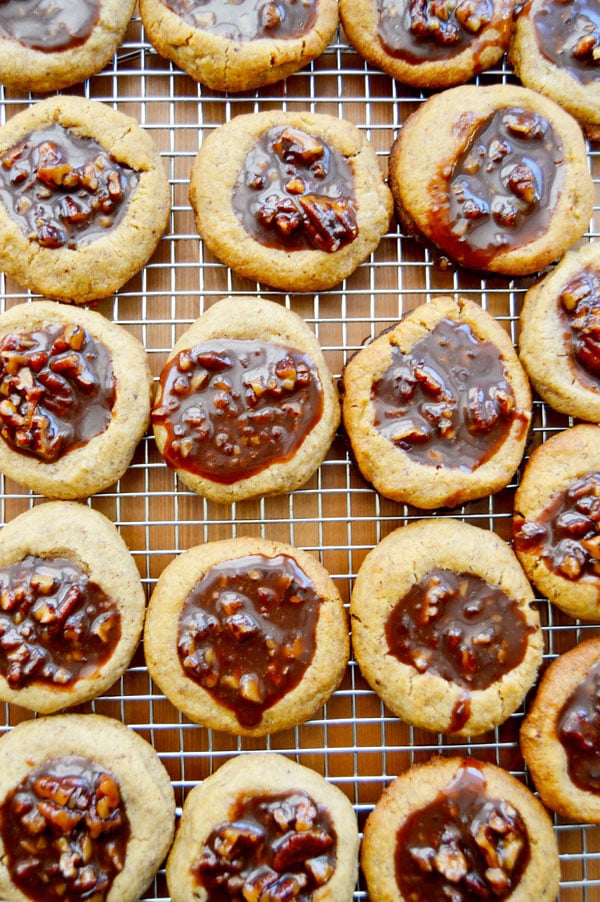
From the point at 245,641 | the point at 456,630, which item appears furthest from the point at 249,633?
the point at 456,630

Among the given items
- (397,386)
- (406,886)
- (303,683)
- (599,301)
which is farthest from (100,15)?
(406,886)

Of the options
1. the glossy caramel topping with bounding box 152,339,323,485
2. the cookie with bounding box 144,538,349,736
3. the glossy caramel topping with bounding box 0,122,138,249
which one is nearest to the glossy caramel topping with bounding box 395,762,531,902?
the cookie with bounding box 144,538,349,736

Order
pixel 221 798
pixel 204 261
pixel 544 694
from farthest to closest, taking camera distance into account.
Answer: pixel 204 261 < pixel 544 694 < pixel 221 798

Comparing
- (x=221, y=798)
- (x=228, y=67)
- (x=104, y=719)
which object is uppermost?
(x=228, y=67)

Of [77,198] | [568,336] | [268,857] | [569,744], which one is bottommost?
[268,857]

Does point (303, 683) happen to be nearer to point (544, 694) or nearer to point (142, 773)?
point (142, 773)

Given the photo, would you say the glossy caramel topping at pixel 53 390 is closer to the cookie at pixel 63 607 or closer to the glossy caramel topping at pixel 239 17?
the cookie at pixel 63 607

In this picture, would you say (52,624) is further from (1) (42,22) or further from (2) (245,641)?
(1) (42,22)
